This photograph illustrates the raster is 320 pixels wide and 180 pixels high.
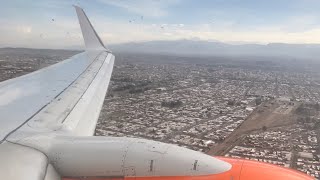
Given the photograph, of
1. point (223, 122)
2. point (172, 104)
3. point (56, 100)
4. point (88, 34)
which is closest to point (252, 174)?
point (56, 100)

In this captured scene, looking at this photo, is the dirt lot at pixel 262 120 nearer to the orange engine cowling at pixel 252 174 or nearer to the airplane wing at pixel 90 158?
the airplane wing at pixel 90 158

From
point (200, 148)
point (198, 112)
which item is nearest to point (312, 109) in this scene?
point (198, 112)

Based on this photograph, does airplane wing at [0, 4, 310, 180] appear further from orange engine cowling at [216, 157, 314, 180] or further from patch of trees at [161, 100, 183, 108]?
patch of trees at [161, 100, 183, 108]

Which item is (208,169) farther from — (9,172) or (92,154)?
(9,172)

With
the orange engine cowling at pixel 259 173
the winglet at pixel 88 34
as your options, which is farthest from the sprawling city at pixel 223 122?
the orange engine cowling at pixel 259 173

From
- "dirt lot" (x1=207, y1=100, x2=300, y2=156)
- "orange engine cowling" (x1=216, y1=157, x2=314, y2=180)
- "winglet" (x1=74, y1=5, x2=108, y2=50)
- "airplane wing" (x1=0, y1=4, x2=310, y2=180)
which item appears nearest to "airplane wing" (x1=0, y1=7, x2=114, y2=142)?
"airplane wing" (x1=0, y1=4, x2=310, y2=180)

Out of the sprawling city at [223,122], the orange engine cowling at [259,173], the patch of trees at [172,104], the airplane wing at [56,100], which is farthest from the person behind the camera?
the patch of trees at [172,104]
